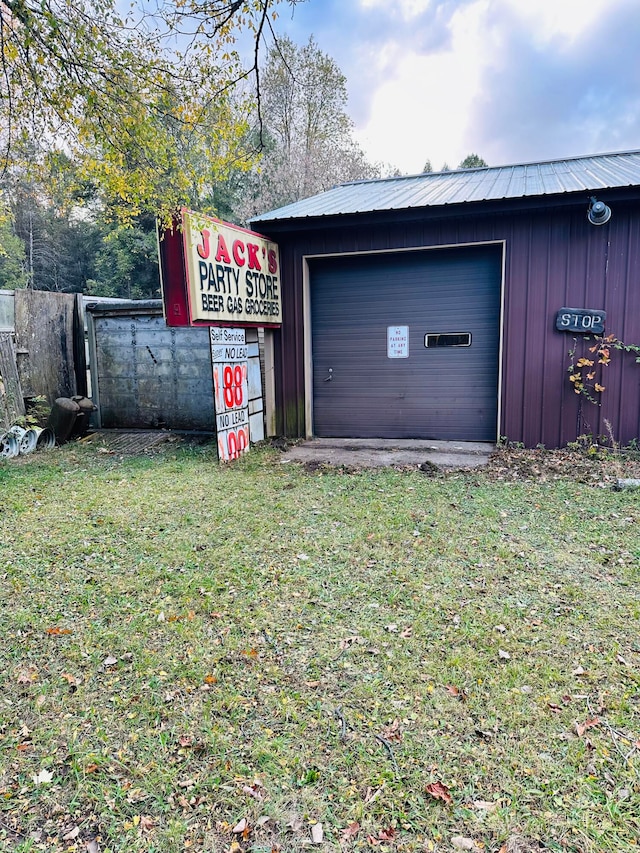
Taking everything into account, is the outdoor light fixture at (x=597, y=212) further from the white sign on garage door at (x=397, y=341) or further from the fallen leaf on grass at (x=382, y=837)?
the fallen leaf on grass at (x=382, y=837)

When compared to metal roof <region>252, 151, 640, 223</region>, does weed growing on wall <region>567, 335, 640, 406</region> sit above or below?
below

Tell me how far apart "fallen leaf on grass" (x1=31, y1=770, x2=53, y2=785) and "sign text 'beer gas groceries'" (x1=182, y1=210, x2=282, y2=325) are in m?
4.24

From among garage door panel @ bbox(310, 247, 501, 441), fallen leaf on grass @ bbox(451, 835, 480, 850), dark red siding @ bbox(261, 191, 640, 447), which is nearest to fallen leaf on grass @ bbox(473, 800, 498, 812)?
fallen leaf on grass @ bbox(451, 835, 480, 850)

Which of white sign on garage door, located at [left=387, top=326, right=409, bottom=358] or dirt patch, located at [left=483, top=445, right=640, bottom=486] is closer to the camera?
dirt patch, located at [left=483, top=445, right=640, bottom=486]

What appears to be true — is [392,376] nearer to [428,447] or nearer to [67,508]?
[428,447]

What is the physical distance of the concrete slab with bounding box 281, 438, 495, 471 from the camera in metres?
6.10

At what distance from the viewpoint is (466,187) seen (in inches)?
279

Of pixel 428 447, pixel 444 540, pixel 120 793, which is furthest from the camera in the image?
pixel 428 447

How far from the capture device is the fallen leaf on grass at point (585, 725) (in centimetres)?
197

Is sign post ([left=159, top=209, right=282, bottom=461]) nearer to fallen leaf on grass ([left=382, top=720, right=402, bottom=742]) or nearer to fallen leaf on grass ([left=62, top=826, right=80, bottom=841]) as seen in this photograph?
fallen leaf on grass ([left=382, top=720, right=402, bottom=742])

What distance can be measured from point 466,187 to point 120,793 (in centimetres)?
744

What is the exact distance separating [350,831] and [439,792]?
326mm

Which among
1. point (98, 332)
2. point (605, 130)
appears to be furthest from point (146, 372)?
point (605, 130)

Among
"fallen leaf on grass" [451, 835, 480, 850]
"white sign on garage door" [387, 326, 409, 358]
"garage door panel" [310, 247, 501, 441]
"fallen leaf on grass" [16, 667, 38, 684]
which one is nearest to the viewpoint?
"fallen leaf on grass" [451, 835, 480, 850]
